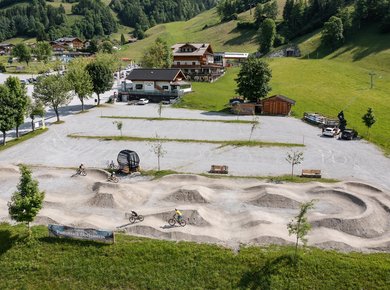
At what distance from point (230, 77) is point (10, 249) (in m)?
94.3

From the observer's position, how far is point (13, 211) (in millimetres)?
28625

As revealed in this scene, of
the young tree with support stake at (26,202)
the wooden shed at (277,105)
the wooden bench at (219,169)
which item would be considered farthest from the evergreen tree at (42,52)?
the young tree with support stake at (26,202)

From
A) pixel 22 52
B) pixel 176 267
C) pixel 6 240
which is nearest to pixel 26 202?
pixel 6 240

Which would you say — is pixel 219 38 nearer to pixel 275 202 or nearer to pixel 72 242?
pixel 275 202

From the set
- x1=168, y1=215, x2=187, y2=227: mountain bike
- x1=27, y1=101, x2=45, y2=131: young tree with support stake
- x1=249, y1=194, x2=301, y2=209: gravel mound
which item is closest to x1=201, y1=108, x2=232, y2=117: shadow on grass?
x1=27, y1=101, x2=45, y2=131: young tree with support stake

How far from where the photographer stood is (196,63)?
395 ft

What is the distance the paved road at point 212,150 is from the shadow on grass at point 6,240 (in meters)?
17.2

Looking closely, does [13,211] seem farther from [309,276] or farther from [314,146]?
[314,146]

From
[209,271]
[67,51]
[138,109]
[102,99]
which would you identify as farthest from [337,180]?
[67,51]

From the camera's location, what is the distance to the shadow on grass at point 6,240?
28703 mm

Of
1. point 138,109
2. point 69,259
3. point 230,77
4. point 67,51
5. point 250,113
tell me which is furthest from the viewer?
point 67,51

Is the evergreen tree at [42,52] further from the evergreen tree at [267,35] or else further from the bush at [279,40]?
the bush at [279,40]

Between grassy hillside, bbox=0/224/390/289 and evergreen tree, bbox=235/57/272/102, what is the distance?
5359 centimetres

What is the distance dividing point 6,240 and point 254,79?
58440 mm
